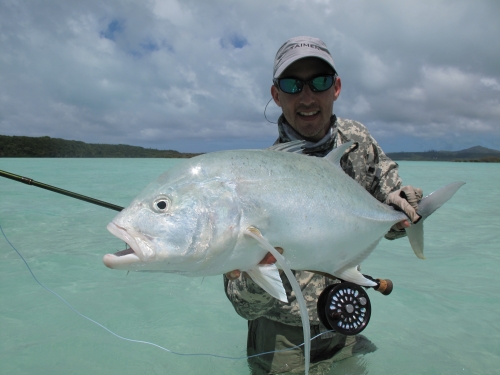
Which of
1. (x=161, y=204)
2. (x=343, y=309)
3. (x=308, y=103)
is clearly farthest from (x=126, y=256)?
(x=308, y=103)

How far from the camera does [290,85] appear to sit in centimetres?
253

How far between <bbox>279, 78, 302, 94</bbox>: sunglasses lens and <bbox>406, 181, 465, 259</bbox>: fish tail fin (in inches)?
43.5

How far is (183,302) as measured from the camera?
4664 millimetres

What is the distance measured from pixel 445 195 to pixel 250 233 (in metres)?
1.35

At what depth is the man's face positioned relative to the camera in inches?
98.6

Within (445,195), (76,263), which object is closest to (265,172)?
(445,195)

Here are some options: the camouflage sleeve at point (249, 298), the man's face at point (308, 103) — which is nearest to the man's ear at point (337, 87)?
the man's face at point (308, 103)

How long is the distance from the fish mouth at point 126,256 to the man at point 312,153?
1052 millimetres

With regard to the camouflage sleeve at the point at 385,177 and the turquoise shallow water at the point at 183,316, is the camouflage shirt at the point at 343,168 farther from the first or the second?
the turquoise shallow water at the point at 183,316

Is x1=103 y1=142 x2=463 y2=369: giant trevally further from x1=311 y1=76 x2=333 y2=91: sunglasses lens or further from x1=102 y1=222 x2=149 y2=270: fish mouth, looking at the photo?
x1=311 y1=76 x2=333 y2=91: sunglasses lens

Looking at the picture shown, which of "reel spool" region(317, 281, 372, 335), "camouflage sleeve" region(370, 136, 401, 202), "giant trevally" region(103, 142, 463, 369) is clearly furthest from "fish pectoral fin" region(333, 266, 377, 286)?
"camouflage sleeve" region(370, 136, 401, 202)

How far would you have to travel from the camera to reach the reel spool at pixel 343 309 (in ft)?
7.29

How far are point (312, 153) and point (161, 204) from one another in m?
1.56

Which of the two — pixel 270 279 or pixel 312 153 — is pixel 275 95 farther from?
pixel 270 279
